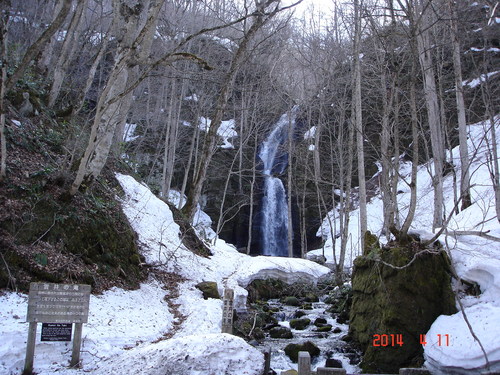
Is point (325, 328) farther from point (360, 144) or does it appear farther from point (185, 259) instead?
point (360, 144)

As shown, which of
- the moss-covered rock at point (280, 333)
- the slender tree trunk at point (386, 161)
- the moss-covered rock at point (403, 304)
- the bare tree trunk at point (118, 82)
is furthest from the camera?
the moss-covered rock at point (280, 333)

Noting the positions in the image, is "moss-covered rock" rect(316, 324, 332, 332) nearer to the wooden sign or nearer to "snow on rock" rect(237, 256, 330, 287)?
"snow on rock" rect(237, 256, 330, 287)

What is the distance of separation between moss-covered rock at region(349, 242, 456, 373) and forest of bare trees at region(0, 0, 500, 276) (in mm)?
682

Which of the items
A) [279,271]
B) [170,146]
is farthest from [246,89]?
[279,271]

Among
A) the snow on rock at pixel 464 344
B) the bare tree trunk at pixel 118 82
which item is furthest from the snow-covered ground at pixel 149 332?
the snow on rock at pixel 464 344

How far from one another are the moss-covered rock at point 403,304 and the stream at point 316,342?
1.36 ft

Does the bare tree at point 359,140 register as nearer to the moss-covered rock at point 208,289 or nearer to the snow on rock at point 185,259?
the snow on rock at point 185,259

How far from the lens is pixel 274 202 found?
997 inches

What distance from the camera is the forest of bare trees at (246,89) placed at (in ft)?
24.4

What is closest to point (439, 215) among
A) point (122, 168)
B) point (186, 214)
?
point (186, 214)

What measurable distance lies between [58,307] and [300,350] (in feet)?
15.3

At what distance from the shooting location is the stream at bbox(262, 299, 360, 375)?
22.9ft

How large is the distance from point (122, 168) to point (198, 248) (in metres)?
3.76
